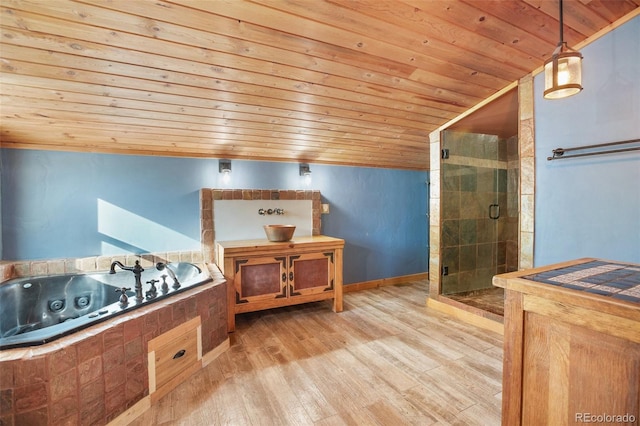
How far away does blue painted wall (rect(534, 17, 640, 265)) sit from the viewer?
1.93 m

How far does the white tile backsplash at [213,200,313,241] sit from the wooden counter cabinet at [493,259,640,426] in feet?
8.66

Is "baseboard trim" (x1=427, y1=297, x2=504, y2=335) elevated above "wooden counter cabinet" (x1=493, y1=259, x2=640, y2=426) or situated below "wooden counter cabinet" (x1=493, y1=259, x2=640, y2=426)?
below

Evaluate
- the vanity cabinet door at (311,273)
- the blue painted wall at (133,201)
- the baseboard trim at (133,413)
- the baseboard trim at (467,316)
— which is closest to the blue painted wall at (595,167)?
the baseboard trim at (467,316)

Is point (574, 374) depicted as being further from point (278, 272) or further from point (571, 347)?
point (278, 272)

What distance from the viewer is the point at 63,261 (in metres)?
2.56

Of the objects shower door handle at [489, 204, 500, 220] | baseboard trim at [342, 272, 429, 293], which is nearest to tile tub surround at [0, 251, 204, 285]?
baseboard trim at [342, 272, 429, 293]

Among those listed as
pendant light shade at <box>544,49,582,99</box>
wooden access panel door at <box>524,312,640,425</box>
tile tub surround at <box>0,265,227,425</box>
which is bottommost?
tile tub surround at <box>0,265,227,425</box>

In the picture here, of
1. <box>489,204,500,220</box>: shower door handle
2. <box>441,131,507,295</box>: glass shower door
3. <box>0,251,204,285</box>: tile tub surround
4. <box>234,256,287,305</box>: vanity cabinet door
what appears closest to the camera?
<box>0,251,204,285</box>: tile tub surround

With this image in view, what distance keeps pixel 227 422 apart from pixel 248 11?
2306 millimetres

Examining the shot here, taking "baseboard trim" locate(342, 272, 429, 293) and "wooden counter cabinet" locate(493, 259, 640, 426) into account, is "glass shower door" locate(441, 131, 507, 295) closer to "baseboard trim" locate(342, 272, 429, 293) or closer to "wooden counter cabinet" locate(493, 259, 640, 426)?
"baseboard trim" locate(342, 272, 429, 293)

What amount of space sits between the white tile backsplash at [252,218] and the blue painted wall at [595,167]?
95.6 inches

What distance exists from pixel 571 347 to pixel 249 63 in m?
2.22

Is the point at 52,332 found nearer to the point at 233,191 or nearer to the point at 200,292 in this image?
the point at 200,292

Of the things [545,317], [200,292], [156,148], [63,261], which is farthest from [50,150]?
[545,317]
